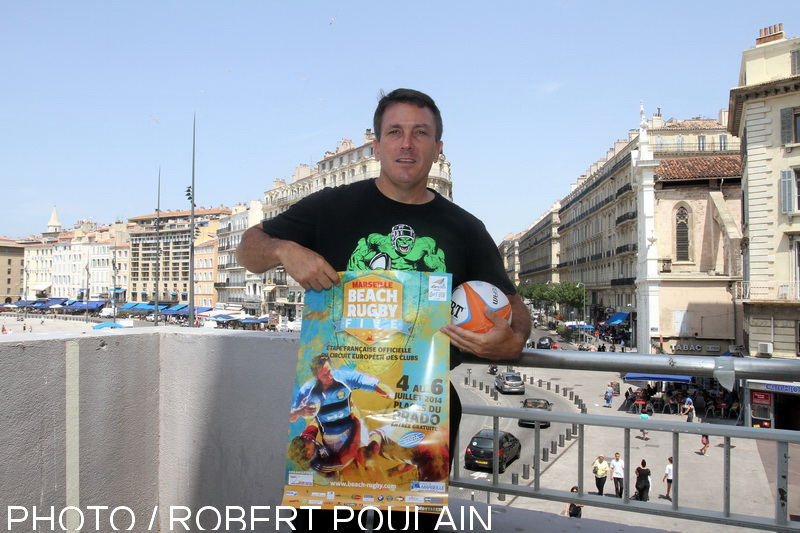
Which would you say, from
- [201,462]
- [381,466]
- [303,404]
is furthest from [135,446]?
[381,466]

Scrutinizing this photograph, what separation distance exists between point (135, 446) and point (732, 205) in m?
40.8

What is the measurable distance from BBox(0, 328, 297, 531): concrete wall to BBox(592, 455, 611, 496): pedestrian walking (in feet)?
5.23

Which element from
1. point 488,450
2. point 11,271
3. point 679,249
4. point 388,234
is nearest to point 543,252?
point 679,249

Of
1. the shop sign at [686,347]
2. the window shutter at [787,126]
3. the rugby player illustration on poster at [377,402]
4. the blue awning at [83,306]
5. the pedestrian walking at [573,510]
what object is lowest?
the blue awning at [83,306]

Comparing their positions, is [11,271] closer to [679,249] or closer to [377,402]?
[679,249]

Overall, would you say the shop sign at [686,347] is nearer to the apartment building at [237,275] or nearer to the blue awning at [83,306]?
the apartment building at [237,275]

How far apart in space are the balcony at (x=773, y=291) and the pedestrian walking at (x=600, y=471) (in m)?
23.1

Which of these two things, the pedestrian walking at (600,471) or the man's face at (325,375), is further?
the pedestrian walking at (600,471)

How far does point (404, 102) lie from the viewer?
7.70ft

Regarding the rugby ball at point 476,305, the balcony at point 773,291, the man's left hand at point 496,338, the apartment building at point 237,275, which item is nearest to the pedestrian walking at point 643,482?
the man's left hand at point 496,338

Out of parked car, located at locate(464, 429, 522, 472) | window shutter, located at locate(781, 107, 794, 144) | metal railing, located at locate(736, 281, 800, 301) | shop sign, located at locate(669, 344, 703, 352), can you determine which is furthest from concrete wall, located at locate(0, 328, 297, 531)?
shop sign, located at locate(669, 344, 703, 352)

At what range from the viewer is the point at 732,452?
95.8 inches

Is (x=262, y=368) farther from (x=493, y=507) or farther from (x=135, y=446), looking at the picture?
(x=493, y=507)

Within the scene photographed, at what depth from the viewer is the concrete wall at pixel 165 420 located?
2500mm
